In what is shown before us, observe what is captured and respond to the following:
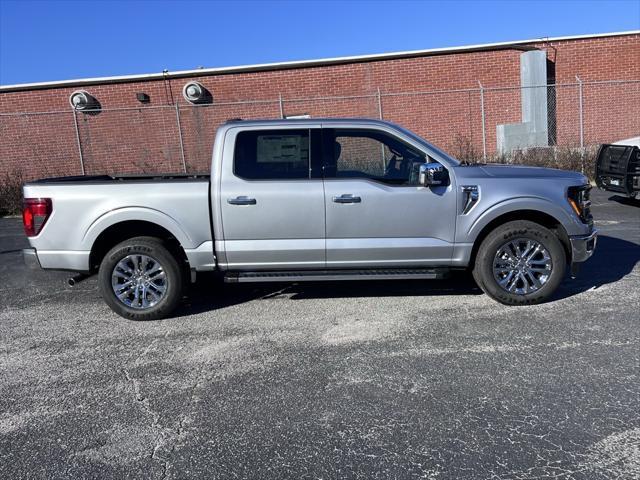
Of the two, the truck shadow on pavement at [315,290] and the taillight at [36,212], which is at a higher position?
the taillight at [36,212]

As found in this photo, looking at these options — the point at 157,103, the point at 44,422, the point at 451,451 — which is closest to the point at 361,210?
the point at 451,451

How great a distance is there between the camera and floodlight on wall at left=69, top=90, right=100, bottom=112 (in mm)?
16547

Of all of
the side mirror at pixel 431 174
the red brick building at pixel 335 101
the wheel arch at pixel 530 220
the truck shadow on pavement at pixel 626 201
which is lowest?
the truck shadow on pavement at pixel 626 201

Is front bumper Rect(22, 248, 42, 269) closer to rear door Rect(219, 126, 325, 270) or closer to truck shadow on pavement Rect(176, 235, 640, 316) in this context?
truck shadow on pavement Rect(176, 235, 640, 316)

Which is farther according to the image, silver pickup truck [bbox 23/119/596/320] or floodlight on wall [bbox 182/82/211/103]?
floodlight on wall [bbox 182/82/211/103]

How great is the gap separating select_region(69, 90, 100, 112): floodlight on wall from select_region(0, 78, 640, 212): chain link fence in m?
0.32

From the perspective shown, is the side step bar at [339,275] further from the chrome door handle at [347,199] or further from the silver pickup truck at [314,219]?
the chrome door handle at [347,199]

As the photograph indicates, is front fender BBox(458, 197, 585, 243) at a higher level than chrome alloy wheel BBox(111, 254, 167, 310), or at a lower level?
higher

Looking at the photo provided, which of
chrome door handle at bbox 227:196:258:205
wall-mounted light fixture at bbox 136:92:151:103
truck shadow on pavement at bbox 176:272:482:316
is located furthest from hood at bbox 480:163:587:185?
wall-mounted light fixture at bbox 136:92:151:103

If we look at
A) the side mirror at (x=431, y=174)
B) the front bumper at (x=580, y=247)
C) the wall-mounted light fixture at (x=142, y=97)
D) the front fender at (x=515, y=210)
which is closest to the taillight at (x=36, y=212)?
the side mirror at (x=431, y=174)

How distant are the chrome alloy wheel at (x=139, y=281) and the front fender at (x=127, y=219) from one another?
0.36 metres

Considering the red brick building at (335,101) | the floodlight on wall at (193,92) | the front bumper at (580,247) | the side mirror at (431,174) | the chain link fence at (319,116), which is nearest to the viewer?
the side mirror at (431,174)

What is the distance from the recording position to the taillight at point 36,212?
5383mm

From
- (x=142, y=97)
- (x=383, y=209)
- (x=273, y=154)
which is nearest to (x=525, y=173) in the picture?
(x=383, y=209)
